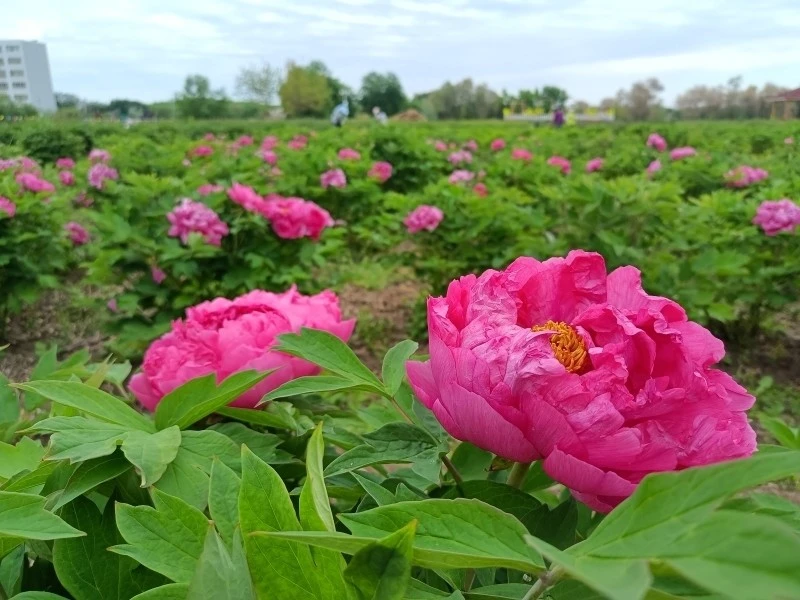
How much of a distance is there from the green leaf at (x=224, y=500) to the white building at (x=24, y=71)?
1772 cm

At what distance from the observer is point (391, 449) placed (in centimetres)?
55

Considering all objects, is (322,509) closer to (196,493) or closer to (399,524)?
(399,524)

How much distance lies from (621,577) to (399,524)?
5.2 inches

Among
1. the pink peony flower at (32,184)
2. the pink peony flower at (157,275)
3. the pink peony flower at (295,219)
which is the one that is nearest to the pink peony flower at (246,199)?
the pink peony flower at (295,219)

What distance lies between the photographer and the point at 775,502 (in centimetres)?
52

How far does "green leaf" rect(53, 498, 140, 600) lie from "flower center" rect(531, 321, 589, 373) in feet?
1.15

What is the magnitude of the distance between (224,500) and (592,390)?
254mm

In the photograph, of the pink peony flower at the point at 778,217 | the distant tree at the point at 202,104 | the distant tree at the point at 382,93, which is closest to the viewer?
the pink peony flower at the point at 778,217

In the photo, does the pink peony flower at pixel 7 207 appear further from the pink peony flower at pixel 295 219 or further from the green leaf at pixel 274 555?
the green leaf at pixel 274 555

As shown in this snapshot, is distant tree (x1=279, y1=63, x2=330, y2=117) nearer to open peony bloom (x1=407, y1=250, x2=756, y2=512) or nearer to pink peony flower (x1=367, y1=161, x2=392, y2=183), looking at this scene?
pink peony flower (x1=367, y1=161, x2=392, y2=183)

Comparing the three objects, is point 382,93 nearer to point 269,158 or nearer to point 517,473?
point 269,158

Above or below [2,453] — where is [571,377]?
above

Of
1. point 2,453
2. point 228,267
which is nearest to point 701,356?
point 2,453

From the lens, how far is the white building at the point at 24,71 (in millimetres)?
15972
